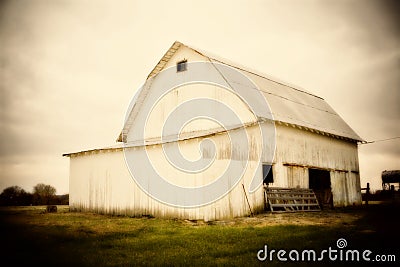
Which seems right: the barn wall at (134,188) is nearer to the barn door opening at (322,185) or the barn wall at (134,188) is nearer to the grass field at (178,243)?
the grass field at (178,243)

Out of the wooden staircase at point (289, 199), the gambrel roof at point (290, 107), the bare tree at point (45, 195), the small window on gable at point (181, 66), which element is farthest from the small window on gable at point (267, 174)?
the bare tree at point (45, 195)

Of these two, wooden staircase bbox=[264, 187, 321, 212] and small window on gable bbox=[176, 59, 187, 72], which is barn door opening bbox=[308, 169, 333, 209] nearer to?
wooden staircase bbox=[264, 187, 321, 212]

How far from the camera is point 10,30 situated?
15.5 metres

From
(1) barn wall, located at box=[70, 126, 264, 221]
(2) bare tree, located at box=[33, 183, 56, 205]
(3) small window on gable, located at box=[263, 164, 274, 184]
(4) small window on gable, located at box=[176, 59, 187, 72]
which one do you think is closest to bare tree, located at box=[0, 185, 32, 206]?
(2) bare tree, located at box=[33, 183, 56, 205]

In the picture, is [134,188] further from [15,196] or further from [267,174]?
[15,196]

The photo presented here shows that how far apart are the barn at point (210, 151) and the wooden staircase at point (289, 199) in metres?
0.40

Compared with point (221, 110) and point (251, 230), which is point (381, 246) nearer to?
point (251, 230)

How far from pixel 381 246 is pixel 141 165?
39.7 ft

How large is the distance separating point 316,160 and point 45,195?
24.3m

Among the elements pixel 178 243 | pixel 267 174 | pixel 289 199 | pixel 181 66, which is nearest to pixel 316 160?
pixel 289 199

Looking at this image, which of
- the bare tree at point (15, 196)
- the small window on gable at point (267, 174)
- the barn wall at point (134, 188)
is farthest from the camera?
the bare tree at point (15, 196)

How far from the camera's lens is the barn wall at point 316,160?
728 inches

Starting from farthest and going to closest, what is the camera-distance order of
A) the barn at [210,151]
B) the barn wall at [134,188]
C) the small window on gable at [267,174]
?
the small window on gable at [267,174], the barn at [210,151], the barn wall at [134,188]

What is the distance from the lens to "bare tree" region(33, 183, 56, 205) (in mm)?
30250
